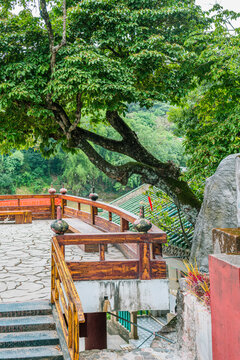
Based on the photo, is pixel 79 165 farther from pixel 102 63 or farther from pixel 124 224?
pixel 124 224

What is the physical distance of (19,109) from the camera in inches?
382

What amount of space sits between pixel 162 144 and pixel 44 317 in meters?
34.1

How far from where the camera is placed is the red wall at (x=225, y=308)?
280 centimetres

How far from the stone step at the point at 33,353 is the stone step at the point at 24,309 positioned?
67 centimetres

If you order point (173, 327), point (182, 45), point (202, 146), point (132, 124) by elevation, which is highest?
point (132, 124)

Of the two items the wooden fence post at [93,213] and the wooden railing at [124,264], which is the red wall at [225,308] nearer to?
the wooden railing at [124,264]

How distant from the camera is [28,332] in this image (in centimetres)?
454

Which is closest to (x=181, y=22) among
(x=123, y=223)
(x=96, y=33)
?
(x=96, y=33)

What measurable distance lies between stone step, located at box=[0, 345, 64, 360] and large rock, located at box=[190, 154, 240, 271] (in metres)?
2.47

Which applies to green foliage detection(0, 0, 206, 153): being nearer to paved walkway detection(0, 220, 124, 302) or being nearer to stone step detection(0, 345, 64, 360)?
Answer: paved walkway detection(0, 220, 124, 302)

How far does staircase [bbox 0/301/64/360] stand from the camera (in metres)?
4.05

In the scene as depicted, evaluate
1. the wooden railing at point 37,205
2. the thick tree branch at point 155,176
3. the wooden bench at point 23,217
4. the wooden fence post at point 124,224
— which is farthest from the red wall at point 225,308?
the wooden railing at point 37,205

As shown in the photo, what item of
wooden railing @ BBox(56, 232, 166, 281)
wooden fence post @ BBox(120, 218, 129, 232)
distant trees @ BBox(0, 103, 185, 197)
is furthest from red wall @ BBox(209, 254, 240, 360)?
distant trees @ BBox(0, 103, 185, 197)

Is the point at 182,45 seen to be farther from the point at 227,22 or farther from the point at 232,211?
the point at 232,211
